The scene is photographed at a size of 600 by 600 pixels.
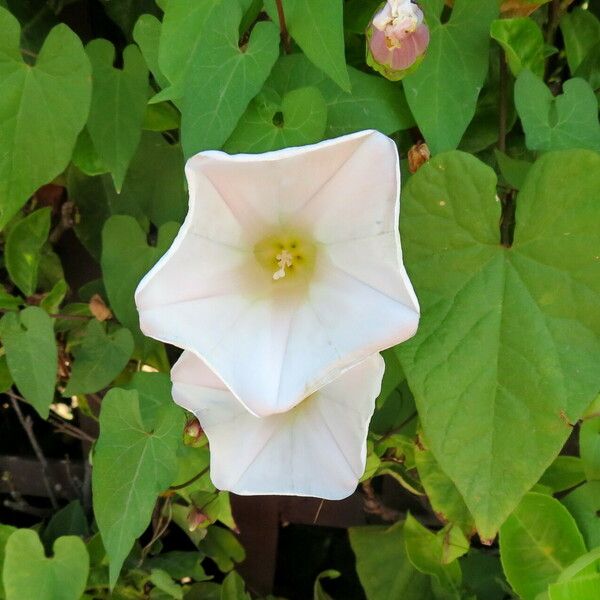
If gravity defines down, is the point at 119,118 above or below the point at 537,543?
above

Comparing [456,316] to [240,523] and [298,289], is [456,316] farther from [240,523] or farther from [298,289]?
[240,523]

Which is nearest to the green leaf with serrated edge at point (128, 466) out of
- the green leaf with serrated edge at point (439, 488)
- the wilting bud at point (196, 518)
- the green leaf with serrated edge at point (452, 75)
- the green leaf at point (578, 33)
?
the wilting bud at point (196, 518)

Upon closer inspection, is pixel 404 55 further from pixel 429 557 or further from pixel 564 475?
pixel 429 557

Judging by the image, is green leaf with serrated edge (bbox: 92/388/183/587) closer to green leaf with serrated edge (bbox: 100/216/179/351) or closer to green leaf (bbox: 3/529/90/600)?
green leaf with serrated edge (bbox: 100/216/179/351)

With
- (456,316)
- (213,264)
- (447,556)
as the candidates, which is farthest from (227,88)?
(447,556)

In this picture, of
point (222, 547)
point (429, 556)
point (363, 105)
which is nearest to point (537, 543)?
point (429, 556)

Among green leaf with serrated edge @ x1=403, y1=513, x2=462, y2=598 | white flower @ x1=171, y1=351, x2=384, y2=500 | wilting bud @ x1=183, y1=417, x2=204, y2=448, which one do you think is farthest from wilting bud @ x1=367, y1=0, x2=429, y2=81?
green leaf with serrated edge @ x1=403, y1=513, x2=462, y2=598
